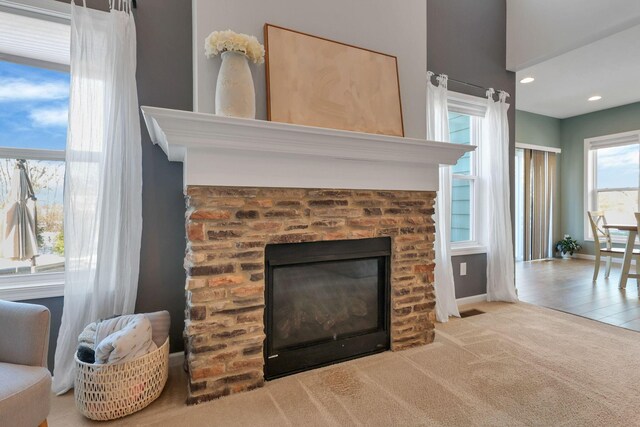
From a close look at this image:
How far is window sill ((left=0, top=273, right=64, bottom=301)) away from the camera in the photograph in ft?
6.06

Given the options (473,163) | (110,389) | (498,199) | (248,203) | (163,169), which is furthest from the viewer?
(473,163)

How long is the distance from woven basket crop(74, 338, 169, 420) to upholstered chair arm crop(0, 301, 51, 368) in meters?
0.25

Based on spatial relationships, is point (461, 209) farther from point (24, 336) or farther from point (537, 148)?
point (537, 148)

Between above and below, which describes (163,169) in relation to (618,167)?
below

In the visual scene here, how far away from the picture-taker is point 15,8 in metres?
1.83

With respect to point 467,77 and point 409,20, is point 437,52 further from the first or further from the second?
point 409,20

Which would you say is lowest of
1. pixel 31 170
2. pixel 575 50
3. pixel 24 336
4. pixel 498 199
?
pixel 24 336

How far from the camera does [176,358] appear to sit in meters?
2.20

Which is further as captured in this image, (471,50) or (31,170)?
(471,50)

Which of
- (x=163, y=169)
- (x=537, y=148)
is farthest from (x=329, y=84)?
(x=537, y=148)

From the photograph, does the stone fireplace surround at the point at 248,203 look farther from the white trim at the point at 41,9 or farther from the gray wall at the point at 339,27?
the white trim at the point at 41,9

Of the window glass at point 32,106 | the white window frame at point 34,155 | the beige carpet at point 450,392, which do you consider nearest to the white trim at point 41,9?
the white window frame at point 34,155

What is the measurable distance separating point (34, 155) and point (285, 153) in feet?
5.17

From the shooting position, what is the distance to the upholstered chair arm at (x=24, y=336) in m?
1.37
